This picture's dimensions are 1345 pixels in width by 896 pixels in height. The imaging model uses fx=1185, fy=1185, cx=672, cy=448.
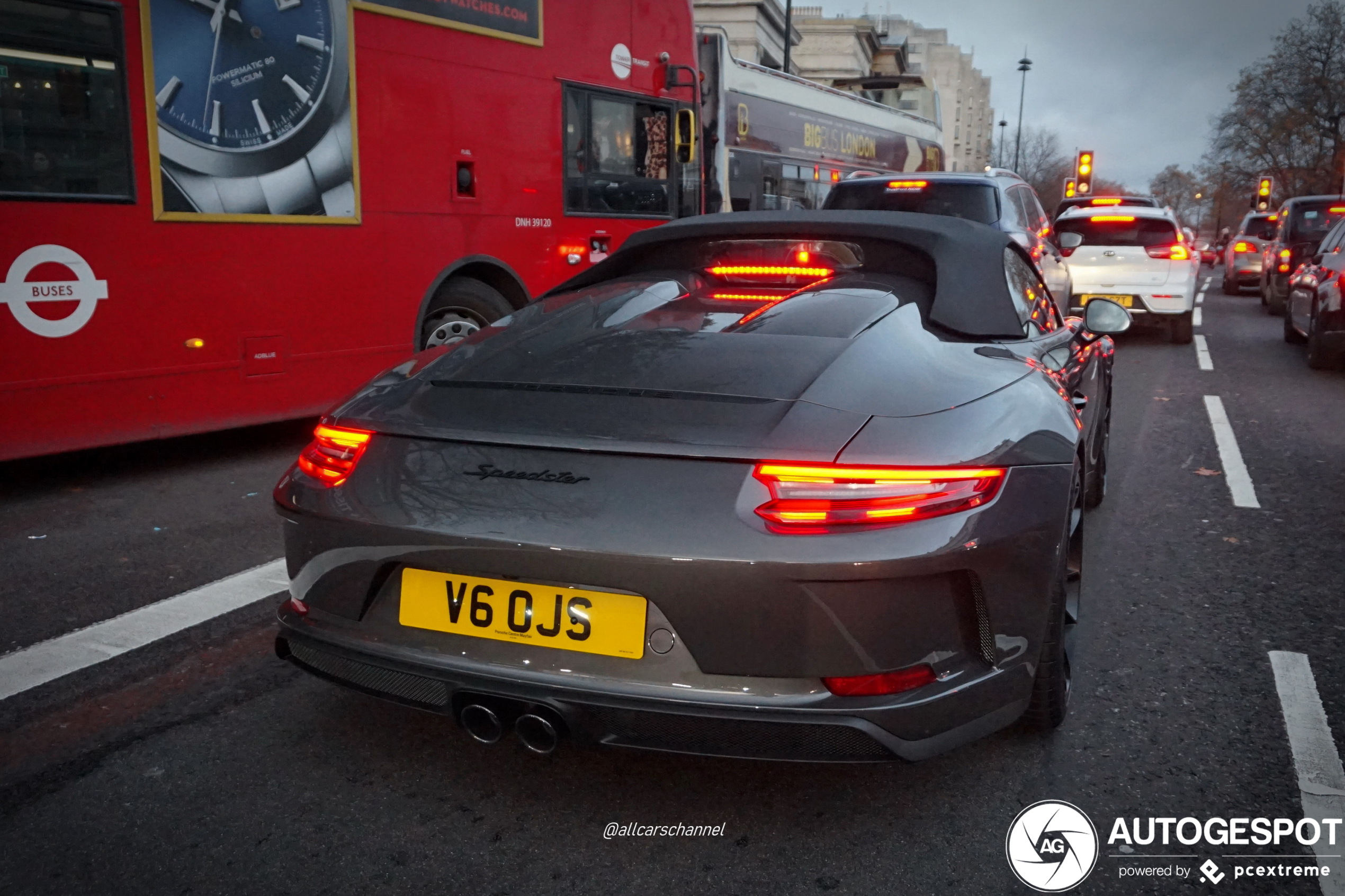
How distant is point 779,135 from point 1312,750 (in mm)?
12757

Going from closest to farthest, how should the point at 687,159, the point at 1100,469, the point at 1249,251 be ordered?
1. the point at 1100,469
2. the point at 687,159
3. the point at 1249,251

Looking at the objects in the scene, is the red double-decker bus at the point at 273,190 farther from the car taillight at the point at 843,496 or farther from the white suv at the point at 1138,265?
the white suv at the point at 1138,265

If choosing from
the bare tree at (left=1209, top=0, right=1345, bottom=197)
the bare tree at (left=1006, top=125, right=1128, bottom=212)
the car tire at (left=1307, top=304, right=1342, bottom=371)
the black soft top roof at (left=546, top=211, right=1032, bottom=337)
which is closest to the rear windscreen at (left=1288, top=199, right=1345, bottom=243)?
the car tire at (left=1307, top=304, right=1342, bottom=371)

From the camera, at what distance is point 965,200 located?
31.9 feet

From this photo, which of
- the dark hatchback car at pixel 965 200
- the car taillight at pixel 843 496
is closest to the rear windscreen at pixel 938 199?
the dark hatchback car at pixel 965 200

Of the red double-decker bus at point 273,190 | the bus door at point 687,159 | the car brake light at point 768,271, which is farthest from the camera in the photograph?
the bus door at point 687,159

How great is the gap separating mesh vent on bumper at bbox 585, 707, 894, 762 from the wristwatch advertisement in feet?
15.7

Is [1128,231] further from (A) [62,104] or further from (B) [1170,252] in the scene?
(A) [62,104]

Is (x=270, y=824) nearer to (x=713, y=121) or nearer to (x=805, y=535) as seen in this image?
(x=805, y=535)

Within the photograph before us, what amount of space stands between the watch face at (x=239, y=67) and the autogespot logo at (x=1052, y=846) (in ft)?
17.5

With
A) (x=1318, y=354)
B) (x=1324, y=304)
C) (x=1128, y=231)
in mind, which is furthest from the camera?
(x=1128, y=231)

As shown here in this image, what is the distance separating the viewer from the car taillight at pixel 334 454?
2.72 meters

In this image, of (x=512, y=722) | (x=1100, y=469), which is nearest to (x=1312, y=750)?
(x=512, y=722)

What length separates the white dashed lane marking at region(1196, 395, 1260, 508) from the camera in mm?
6223
